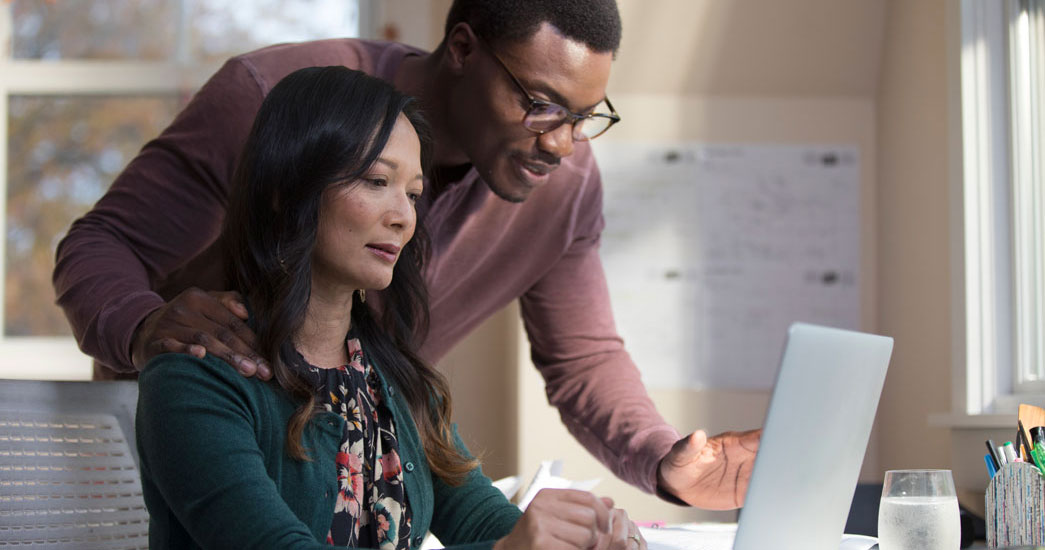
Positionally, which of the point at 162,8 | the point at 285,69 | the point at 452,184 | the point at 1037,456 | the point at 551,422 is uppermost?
the point at 162,8

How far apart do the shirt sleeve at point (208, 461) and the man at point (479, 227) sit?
0.13ft

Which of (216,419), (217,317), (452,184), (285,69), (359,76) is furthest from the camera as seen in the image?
(452,184)

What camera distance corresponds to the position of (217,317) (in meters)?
1.11

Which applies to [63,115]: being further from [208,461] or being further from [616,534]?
[616,534]

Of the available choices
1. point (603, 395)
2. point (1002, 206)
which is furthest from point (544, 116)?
point (1002, 206)

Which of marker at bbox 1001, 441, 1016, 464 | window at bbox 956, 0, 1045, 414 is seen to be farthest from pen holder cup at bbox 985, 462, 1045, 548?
window at bbox 956, 0, 1045, 414

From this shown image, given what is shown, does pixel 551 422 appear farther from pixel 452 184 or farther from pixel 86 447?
pixel 86 447

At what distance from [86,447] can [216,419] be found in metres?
0.36

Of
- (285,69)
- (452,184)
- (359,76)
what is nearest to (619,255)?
(452,184)

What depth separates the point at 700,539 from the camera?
1.24m

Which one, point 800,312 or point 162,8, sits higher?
point 162,8

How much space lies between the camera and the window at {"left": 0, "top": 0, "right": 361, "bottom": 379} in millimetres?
3090

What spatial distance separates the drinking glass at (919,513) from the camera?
41.3 inches

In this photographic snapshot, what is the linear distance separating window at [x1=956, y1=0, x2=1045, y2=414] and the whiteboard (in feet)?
2.38
